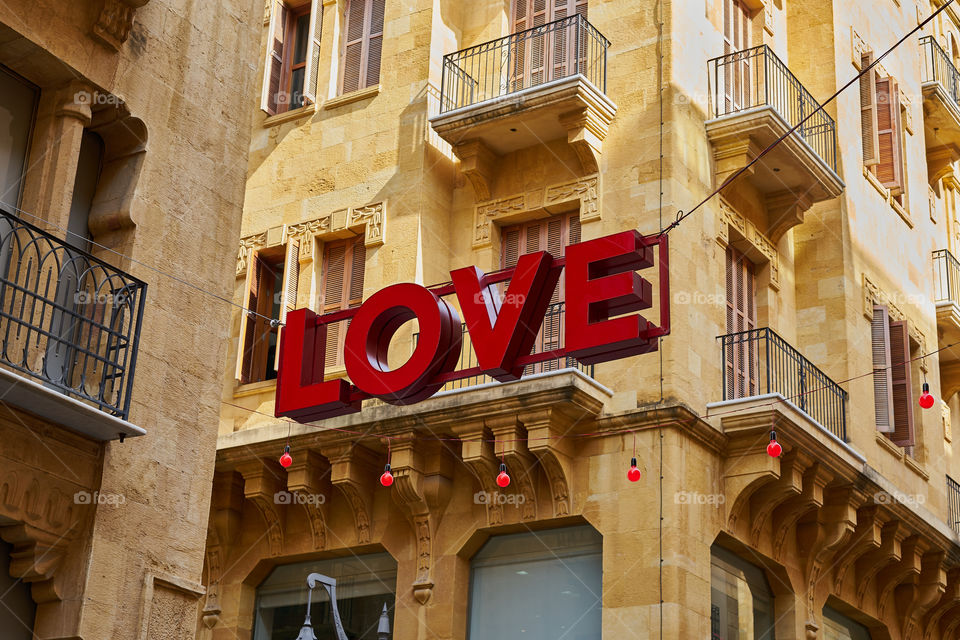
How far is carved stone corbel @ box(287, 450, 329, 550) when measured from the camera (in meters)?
20.2

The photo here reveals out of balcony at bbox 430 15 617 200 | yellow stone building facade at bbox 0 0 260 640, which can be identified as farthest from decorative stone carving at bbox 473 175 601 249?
yellow stone building facade at bbox 0 0 260 640

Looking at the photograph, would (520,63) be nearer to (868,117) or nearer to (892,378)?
(868,117)

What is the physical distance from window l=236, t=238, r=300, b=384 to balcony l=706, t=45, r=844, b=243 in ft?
21.9

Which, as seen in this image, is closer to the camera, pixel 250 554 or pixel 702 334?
pixel 702 334

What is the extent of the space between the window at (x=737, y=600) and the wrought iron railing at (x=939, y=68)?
12.2 m

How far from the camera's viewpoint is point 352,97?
22.4 meters

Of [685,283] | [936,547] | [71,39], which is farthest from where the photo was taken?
[936,547]

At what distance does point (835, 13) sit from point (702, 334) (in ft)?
25.3

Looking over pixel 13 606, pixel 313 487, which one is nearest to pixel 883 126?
pixel 313 487

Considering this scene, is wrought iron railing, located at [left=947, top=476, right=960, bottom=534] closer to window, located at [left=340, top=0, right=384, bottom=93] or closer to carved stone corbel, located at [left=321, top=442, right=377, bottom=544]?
carved stone corbel, located at [left=321, top=442, right=377, bottom=544]

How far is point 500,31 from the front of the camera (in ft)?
72.4

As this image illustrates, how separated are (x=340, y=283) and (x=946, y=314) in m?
11.7

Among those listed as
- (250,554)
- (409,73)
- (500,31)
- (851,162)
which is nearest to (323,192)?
(409,73)

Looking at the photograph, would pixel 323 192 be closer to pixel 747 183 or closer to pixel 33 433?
pixel 747 183
